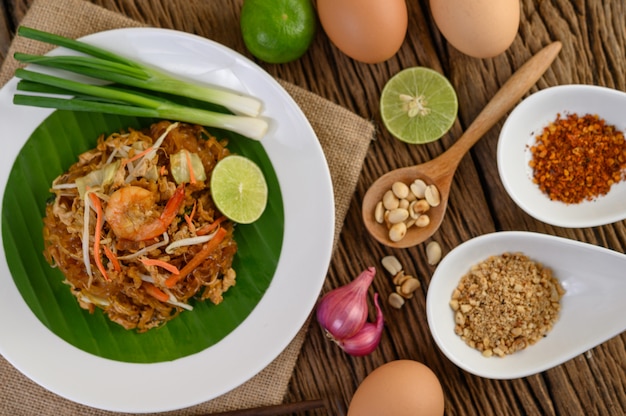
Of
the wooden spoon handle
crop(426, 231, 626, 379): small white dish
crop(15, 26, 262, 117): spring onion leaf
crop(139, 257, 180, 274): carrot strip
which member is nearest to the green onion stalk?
crop(15, 26, 262, 117): spring onion leaf

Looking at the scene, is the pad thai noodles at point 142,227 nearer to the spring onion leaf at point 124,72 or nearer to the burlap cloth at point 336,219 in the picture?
the spring onion leaf at point 124,72

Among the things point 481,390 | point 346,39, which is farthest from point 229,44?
point 481,390

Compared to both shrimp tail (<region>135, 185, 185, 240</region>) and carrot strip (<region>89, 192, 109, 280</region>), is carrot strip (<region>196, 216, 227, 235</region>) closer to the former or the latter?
shrimp tail (<region>135, 185, 185, 240</region>)

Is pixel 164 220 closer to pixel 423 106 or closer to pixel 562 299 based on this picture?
pixel 423 106

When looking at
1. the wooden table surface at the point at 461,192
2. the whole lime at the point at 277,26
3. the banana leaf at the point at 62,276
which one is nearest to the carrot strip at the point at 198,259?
the banana leaf at the point at 62,276

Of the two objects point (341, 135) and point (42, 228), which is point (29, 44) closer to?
point (42, 228)

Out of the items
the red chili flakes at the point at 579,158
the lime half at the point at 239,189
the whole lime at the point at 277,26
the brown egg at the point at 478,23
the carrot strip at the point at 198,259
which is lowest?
the red chili flakes at the point at 579,158
